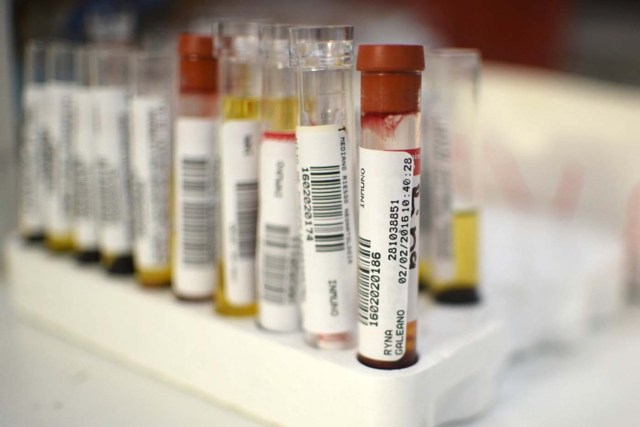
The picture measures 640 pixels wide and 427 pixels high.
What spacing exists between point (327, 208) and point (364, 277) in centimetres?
4

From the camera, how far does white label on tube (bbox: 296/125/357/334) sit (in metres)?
0.37

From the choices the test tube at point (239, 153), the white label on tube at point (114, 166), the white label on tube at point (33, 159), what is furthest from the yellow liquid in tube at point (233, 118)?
the white label on tube at point (33, 159)

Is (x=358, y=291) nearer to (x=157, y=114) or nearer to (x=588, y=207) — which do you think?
(x=157, y=114)

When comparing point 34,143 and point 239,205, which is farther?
point 34,143

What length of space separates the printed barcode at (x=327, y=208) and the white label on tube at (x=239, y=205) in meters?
0.07

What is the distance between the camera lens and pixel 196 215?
1.57 ft

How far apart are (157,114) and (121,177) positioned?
72mm

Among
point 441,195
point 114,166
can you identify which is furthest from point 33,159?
point 441,195

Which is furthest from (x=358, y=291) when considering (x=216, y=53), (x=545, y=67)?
(x=545, y=67)

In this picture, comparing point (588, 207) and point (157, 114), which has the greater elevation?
point (157, 114)

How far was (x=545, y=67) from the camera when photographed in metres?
0.99

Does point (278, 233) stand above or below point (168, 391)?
above

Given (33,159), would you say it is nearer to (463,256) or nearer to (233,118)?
(233,118)

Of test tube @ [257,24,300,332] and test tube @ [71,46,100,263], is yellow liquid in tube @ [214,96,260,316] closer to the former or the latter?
test tube @ [257,24,300,332]
